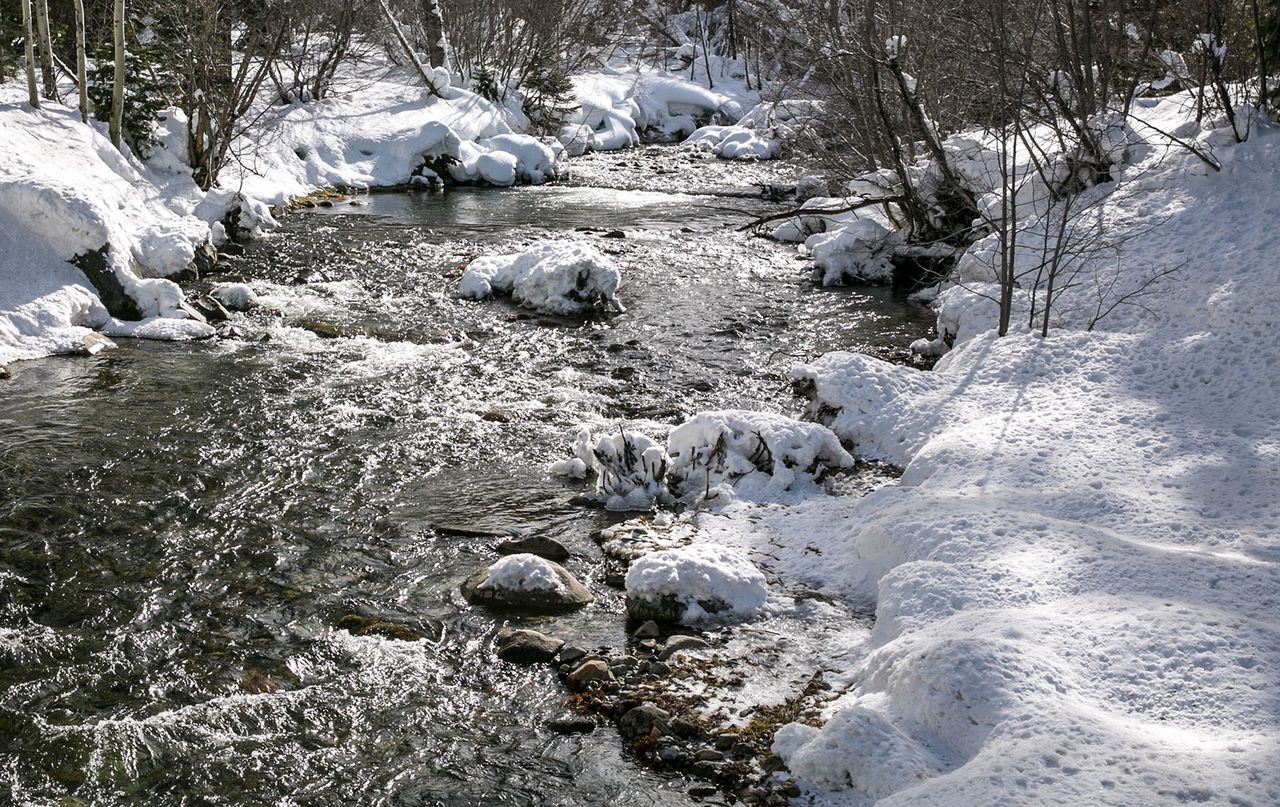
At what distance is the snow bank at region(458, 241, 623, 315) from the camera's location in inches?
509

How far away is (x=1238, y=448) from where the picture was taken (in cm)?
725

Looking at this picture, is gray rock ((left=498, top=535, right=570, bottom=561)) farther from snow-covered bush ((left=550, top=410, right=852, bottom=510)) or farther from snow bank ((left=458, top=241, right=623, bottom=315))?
snow bank ((left=458, top=241, right=623, bottom=315))

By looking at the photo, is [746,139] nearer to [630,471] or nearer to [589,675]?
[630,471]

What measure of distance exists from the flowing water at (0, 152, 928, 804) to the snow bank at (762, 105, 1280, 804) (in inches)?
47.0

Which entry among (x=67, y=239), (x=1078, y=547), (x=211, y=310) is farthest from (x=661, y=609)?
(x=67, y=239)

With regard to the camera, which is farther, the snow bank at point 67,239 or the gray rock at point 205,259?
the gray rock at point 205,259

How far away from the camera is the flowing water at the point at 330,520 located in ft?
16.2

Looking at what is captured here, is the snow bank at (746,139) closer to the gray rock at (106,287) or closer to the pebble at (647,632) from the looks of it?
the gray rock at (106,287)

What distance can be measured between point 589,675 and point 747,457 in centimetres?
288

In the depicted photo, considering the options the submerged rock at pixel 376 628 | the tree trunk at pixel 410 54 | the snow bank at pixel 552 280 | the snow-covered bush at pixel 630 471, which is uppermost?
the tree trunk at pixel 410 54

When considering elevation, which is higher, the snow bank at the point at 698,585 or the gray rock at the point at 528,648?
the snow bank at the point at 698,585

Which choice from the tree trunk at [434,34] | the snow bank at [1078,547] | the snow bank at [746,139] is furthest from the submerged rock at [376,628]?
the tree trunk at [434,34]

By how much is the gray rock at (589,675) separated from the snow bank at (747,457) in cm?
242

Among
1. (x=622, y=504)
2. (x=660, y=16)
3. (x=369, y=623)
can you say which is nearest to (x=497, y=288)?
(x=622, y=504)
